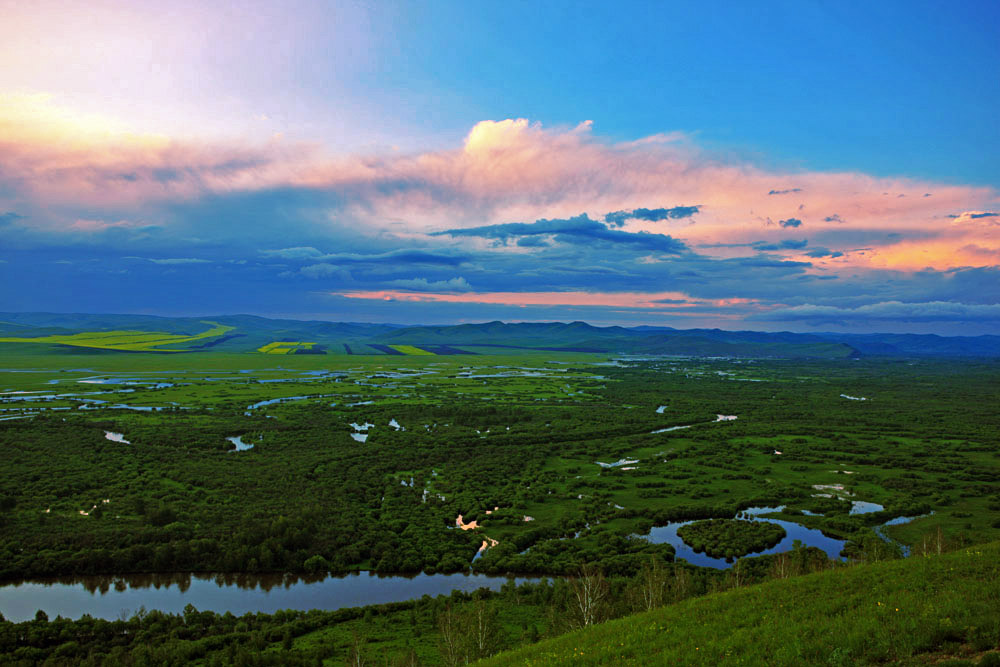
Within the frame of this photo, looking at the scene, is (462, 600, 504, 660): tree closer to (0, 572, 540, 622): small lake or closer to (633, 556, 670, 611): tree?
(0, 572, 540, 622): small lake

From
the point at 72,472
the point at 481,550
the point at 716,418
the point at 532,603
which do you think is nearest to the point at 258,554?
the point at 481,550

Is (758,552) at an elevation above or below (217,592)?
above

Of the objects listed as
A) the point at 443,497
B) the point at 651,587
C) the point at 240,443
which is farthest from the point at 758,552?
the point at 240,443

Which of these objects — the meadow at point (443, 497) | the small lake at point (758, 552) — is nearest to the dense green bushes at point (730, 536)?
the meadow at point (443, 497)

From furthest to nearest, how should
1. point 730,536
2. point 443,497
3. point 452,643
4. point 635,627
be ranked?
point 443,497, point 730,536, point 452,643, point 635,627

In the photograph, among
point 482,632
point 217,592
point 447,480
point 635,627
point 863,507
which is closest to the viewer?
point 635,627

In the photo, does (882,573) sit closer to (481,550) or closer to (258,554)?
(481,550)

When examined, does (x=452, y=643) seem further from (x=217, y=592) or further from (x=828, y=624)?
(x=217, y=592)

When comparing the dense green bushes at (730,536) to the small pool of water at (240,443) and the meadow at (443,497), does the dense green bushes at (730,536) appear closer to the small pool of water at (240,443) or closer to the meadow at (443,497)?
the meadow at (443,497)
